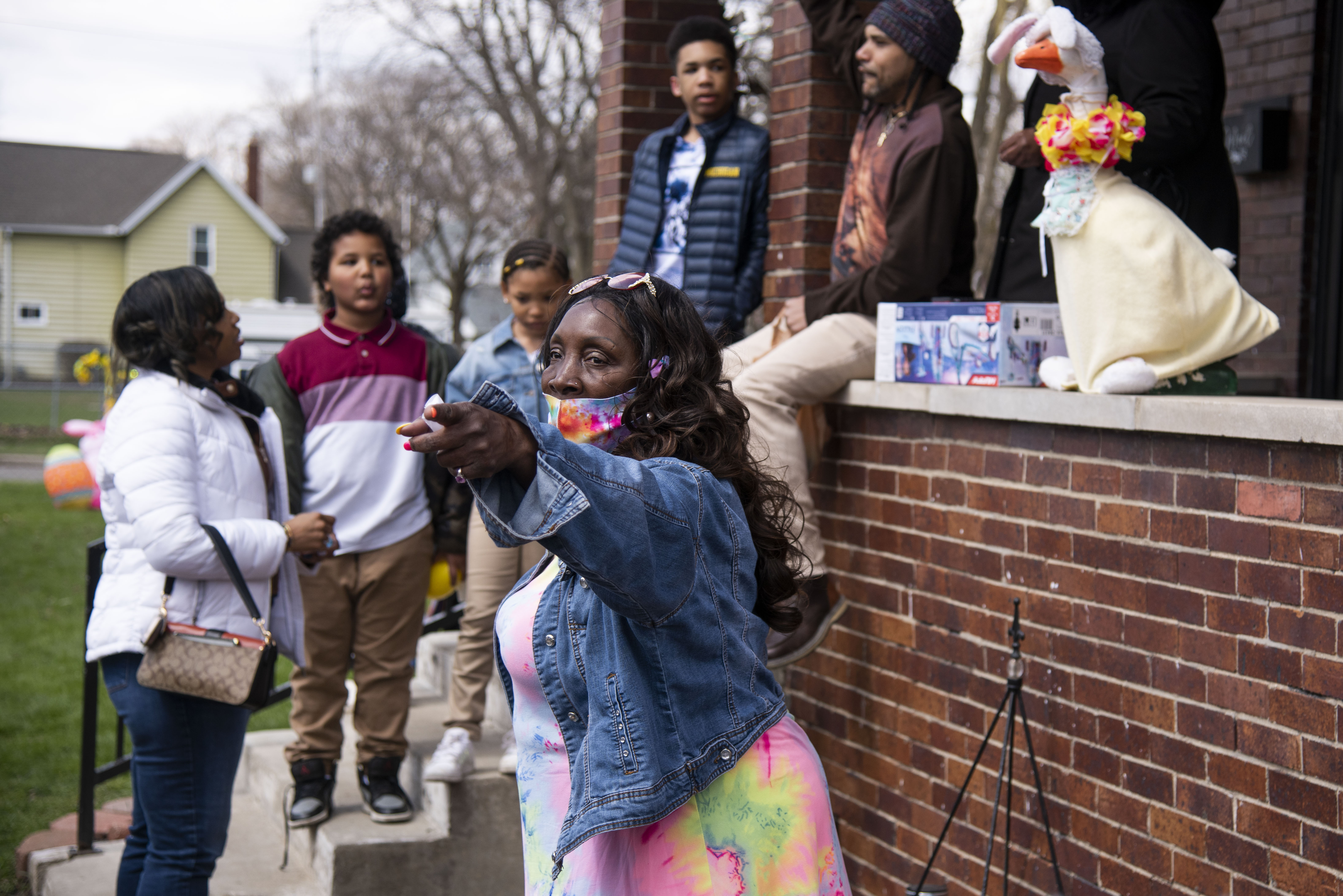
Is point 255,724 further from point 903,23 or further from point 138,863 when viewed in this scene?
point 903,23

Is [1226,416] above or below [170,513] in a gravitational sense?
above

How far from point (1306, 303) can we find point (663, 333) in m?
5.91

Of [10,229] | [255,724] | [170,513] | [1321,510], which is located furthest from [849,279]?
[10,229]

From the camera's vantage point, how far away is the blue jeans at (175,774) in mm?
3562

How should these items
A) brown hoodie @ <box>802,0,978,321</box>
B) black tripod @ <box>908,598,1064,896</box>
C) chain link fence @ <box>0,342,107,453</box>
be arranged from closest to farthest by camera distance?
1. black tripod @ <box>908,598,1064,896</box>
2. brown hoodie @ <box>802,0,978,321</box>
3. chain link fence @ <box>0,342,107,453</box>

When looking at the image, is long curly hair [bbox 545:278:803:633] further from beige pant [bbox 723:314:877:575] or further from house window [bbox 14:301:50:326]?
house window [bbox 14:301:50:326]

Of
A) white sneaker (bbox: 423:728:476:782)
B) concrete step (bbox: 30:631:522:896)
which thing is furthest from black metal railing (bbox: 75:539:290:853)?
white sneaker (bbox: 423:728:476:782)

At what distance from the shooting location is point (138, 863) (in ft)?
12.3

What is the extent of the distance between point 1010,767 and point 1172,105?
1911 millimetres

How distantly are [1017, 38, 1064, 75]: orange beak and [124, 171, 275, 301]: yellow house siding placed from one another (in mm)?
39039

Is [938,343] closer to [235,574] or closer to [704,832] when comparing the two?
[235,574]

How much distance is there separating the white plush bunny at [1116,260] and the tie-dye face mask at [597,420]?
181 centimetres

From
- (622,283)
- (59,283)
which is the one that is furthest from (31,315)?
(622,283)

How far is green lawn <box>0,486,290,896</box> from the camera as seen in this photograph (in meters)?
6.43
